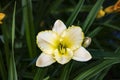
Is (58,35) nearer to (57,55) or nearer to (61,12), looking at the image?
(57,55)

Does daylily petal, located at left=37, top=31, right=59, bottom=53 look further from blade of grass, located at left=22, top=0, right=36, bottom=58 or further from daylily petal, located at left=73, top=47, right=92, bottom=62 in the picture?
blade of grass, located at left=22, top=0, right=36, bottom=58

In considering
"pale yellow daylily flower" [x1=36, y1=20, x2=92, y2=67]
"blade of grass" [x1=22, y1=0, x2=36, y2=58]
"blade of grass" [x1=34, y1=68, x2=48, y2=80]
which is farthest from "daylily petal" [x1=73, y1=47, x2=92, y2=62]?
"blade of grass" [x1=22, y1=0, x2=36, y2=58]

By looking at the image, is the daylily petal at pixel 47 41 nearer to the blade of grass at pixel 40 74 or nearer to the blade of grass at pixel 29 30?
the blade of grass at pixel 40 74

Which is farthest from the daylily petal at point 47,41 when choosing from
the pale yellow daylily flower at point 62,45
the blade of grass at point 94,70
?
the blade of grass at point 94,70

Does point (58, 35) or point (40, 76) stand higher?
point (58, 35)

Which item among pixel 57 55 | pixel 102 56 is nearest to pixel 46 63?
pixel 57 55
